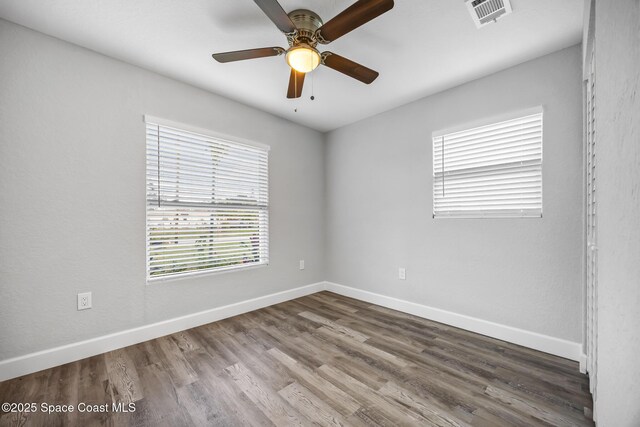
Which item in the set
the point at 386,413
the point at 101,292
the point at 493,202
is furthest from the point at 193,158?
the point at 493,202

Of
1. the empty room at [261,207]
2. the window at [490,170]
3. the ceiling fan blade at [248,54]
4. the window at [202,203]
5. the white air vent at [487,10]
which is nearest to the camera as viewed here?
the empty room at [261,207]

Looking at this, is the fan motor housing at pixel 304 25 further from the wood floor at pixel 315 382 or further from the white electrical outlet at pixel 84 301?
the white electrical outlet at pixel 84 301

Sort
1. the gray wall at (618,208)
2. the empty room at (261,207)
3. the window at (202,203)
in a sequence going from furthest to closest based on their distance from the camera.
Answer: the window at (202,203) < the empty room at (261,207) < the gray wall at (618,208)

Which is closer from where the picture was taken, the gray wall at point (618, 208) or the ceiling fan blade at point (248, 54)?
the gray wall at point (618, 208)

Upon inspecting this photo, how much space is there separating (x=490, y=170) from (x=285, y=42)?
2.11 metres

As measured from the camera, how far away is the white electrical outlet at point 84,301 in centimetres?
203

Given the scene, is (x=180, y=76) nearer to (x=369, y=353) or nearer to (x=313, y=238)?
(x=313, y=238)

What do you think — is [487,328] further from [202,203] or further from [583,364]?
[202,203]

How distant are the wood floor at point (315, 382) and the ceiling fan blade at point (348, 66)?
215 cm

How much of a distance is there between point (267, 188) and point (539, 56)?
9.59 feet

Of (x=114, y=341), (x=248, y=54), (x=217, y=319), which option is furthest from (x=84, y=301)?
(x=248, y=54)

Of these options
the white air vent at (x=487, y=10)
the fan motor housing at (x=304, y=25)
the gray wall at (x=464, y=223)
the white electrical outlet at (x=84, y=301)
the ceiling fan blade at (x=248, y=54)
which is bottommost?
the white electrical outlet at (x=84, y=301)

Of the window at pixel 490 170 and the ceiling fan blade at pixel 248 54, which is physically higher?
the ceiling fan blade at pixel 248 54

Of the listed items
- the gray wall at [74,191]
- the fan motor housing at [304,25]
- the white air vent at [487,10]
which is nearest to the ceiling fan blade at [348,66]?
the fan motor housing at [304,25]
